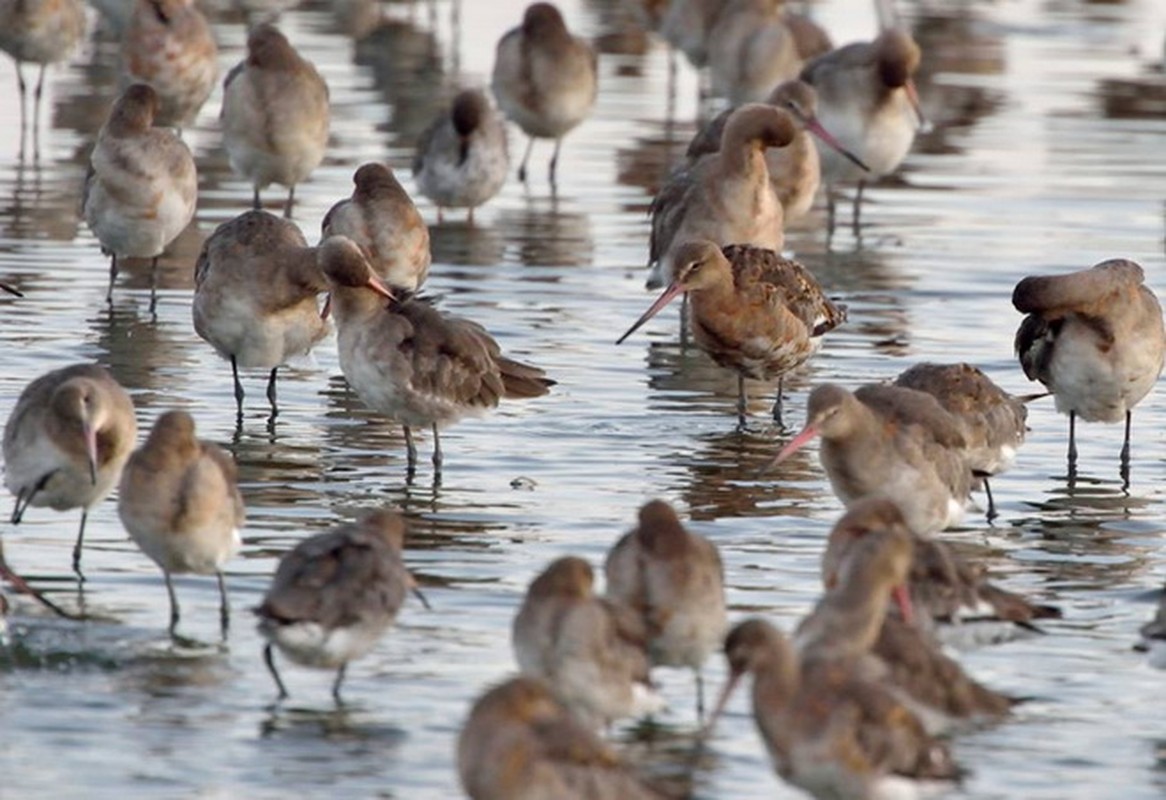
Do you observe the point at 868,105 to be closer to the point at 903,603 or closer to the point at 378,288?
the point at 378,288

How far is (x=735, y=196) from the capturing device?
1675cm

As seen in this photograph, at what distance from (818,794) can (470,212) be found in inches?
512

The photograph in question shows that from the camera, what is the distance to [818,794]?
7.94 metres

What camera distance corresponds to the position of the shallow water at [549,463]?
9172 mm

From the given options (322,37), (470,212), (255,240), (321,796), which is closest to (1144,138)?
(470,212)

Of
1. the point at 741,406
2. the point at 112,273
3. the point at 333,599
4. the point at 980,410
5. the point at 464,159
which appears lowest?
the point at 741,406

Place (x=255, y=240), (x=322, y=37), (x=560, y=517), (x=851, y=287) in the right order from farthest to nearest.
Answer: (x=322, y=37) → (x=851, y=287) → (x=255, y=240) → (x=560, y=517)

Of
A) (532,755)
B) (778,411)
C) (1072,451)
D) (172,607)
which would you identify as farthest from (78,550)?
(1072,451)

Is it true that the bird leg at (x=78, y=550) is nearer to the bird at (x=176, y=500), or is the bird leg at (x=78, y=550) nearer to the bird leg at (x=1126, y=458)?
the bird at (x=176, y=500)

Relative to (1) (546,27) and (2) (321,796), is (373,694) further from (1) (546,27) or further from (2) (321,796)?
(1) (546,27)

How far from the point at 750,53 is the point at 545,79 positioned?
329cm

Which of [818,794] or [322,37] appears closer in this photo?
[818,794]

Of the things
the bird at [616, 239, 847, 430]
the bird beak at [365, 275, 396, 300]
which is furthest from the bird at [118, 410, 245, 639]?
the bird at [616, 239, 847, 430]

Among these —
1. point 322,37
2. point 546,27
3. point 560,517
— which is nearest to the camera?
point 560,517
